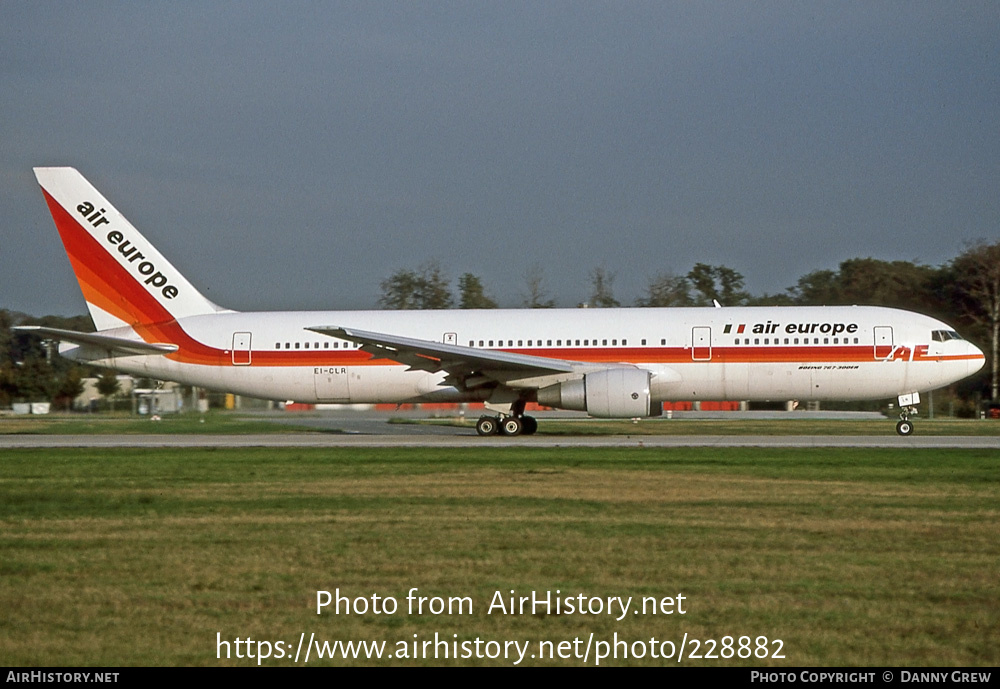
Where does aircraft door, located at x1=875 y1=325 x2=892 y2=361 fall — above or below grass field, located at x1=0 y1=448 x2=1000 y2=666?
above

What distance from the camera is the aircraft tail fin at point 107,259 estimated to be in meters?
30.2

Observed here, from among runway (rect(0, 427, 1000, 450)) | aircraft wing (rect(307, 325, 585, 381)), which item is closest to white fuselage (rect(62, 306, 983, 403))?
aircraft wing (rect(307, 325, 585, 381))

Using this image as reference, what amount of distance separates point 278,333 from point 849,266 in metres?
47.0

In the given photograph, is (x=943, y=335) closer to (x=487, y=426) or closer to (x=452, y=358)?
(x=487, y=426)

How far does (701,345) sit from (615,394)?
3193 millimetres

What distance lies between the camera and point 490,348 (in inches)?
1135

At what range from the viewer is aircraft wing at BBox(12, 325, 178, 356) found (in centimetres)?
2816

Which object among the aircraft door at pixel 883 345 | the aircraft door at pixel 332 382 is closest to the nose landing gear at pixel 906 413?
the aircraft door at pixel 883 345

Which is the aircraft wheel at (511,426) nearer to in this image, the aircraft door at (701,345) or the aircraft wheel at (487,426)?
the aircraft wheel at (487,426)

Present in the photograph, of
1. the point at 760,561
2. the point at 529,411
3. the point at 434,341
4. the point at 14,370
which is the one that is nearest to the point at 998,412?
the point at 529,411

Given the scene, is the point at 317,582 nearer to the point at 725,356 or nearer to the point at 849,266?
the point at 725,356

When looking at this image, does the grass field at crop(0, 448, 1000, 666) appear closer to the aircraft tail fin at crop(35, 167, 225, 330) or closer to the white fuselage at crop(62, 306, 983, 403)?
the white fuselage at crop(62, 306, 983, 403)

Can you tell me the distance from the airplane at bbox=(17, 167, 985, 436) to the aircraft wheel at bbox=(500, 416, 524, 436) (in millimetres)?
64

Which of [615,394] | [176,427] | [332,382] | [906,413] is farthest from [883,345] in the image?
[176,427]
